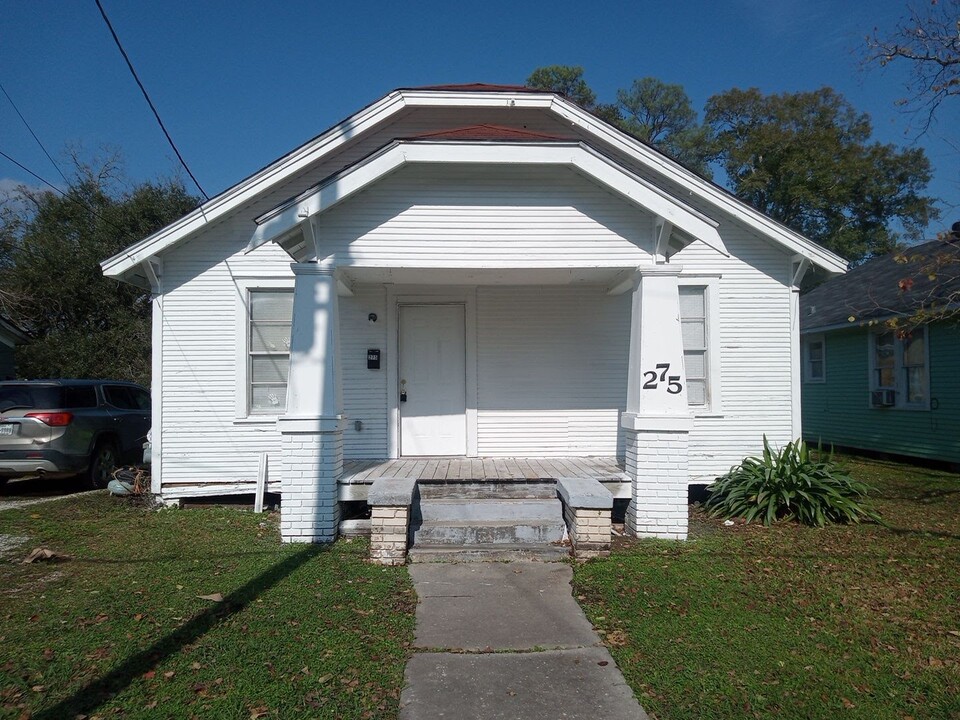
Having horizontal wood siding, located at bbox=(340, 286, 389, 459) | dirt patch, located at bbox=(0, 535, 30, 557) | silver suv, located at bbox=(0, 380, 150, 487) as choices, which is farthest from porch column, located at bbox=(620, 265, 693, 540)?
silver suv, located at bbox=(0, 380, 150, 487)

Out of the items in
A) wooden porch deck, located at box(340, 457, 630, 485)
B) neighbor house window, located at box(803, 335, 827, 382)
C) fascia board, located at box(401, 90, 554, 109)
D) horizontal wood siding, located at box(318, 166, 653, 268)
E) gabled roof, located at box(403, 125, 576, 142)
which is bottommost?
wooden porch deck, located at box(340, 457, 630, 485)

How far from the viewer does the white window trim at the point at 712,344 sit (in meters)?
9.14

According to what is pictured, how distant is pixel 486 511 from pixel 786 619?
3115 mm

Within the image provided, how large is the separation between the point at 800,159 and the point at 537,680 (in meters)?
32.5

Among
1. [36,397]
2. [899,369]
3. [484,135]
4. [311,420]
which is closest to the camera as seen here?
[311,420]

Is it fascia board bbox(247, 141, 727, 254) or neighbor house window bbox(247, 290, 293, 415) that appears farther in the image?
neighbor house window bbox(247, 290, 293, 415)

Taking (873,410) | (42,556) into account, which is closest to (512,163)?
(42,556)

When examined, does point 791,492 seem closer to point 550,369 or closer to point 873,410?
point 550,369

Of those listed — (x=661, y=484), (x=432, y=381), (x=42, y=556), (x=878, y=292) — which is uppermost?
(x=878, y=292)

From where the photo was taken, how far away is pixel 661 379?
23.9 ft

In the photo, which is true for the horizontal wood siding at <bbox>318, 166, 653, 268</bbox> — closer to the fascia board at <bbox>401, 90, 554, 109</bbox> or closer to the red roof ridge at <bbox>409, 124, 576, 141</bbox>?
the red roof ridge at <bbox>409, 124, 576, 141</bbox>

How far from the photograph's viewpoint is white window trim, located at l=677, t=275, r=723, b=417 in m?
9.14

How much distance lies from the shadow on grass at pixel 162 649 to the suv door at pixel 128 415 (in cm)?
640

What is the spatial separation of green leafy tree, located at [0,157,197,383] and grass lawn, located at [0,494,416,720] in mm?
16415
